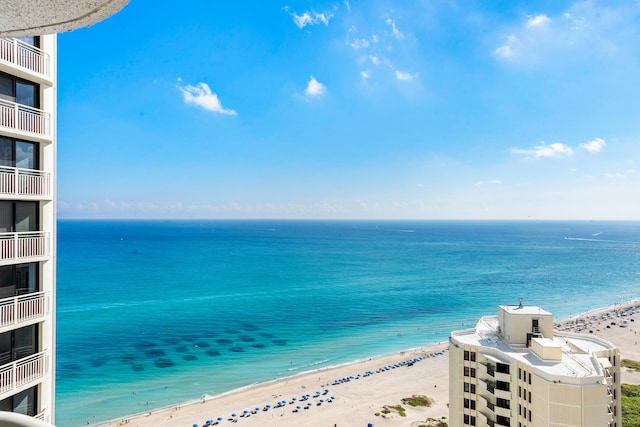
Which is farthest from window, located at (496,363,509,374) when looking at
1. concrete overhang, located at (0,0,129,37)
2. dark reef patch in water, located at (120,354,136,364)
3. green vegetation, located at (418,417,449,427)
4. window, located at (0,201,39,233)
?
dark reef patch in water, located at (120,354,136,364)

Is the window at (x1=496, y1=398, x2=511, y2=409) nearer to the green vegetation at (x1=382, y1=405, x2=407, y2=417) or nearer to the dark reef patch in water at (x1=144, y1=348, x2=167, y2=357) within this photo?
the green vegetation at (x1=382, y1=405, x2=407, y2=417)

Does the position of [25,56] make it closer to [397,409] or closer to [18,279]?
[18,279]

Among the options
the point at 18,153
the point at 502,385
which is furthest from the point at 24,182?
the point at 502,385

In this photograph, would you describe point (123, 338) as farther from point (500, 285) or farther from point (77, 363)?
point (500, 285)

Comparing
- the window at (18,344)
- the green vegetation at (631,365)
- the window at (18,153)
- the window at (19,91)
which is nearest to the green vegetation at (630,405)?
the green vegetation at (631,365)

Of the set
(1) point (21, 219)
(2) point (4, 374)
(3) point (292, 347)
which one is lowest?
(3) point (292, 347)

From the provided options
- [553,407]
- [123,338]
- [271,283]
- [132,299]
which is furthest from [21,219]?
[271,283]
